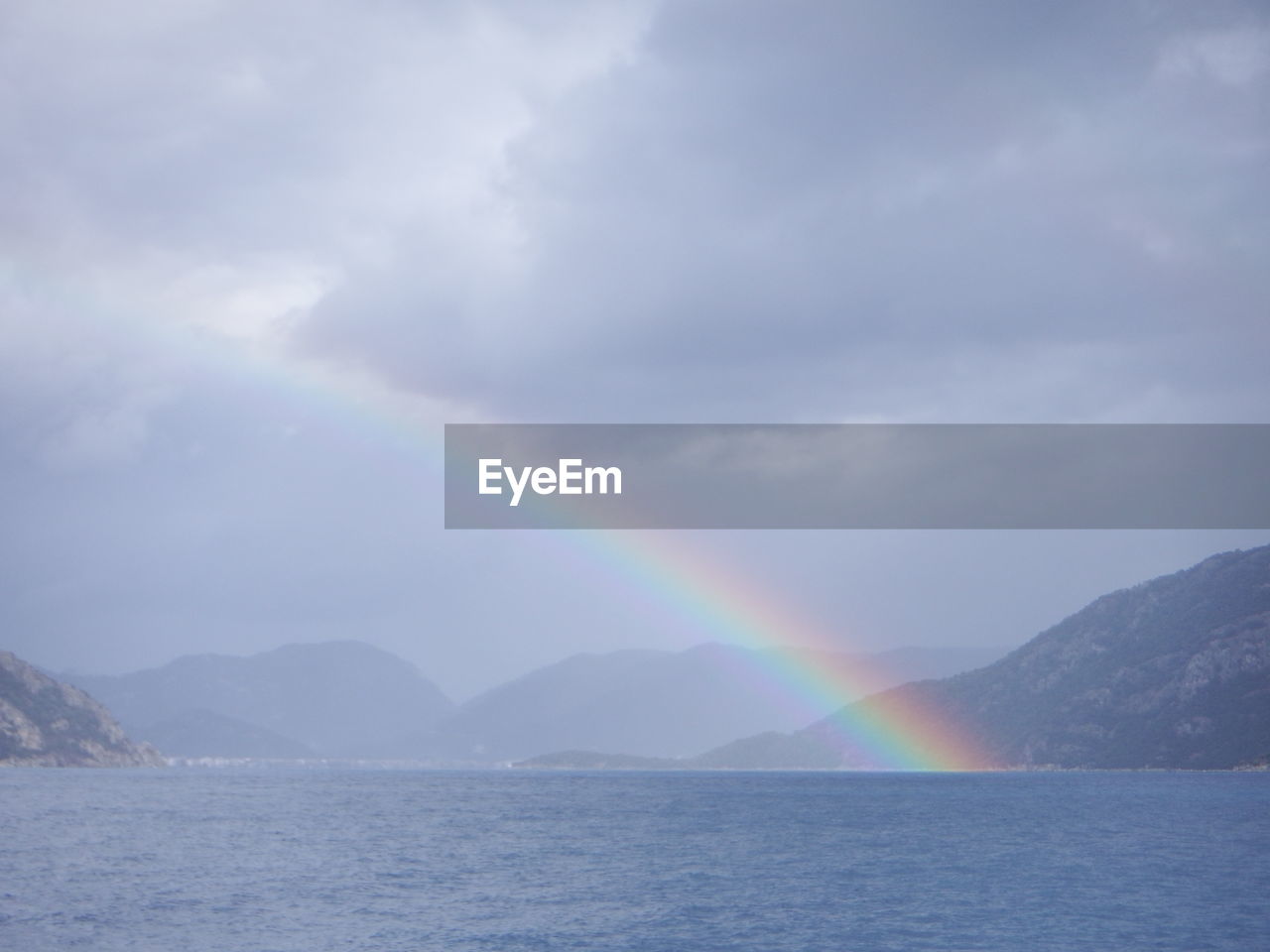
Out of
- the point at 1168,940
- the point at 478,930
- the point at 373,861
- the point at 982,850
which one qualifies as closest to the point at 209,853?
the point at 373,861

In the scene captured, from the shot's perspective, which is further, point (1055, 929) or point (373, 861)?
point (373, 861)

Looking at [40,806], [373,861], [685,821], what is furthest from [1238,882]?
[40,806]

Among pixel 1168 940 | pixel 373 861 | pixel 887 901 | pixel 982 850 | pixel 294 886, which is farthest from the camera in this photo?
pixel 982 850

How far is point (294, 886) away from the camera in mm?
105312

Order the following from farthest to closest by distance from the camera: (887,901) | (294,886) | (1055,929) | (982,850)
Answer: (982,850)
(294,886)
(887,901)
(1055,929)

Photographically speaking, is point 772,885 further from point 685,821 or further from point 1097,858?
point 685,821

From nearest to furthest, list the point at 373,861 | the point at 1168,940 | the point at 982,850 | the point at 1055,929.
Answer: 1. the point at 1168,940
2. the point at 1055,929
3. the point at 373,861
4. the point at 982,850

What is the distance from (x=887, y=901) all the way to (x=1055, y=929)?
58.5 ft

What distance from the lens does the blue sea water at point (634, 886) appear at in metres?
80.4

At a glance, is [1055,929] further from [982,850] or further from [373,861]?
[373,861]

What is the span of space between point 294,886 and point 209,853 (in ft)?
104

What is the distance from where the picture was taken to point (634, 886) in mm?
108312

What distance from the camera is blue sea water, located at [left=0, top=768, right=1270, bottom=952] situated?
80.4 meters

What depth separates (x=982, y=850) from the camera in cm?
13988
